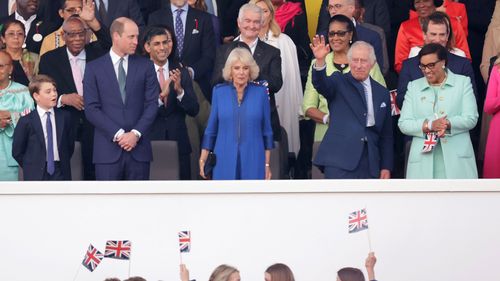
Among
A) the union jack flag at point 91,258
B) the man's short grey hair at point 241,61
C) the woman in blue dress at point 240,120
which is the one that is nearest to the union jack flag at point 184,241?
the union jack flag at point 91,258

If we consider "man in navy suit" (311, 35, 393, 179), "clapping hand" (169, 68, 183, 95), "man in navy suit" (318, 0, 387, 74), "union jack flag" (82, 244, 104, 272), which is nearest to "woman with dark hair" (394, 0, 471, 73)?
"man in navy suit" (318, 0, 387, 74)

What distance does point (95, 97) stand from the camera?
1432 cm

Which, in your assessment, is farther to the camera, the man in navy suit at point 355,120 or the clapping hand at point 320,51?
the man in navy suit at point 355,120

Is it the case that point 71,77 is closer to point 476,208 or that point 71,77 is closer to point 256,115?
point 256,115

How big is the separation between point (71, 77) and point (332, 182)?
12.3 feet

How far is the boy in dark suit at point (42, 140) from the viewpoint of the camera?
47.2 feet

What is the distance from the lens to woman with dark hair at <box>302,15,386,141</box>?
48.6ft

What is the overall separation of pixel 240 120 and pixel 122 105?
41.7 inches

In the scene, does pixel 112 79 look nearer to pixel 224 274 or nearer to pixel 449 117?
pixel 224 274

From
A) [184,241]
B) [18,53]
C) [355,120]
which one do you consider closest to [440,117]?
[355,120]

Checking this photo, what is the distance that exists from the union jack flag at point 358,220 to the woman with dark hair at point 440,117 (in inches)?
75.3

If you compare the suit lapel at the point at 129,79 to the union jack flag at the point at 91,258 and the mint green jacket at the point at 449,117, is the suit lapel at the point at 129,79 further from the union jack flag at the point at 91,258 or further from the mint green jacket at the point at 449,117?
the mint green jacket at the point at 449,117

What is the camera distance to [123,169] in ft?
46.9

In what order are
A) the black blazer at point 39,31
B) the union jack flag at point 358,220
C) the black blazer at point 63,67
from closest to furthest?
the union jack flag at point 358,220 < the black blazer at point 63,67 < the black blazer at point 39,31
